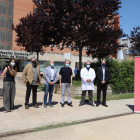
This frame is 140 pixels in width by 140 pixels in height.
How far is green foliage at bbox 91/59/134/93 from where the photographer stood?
482 inches

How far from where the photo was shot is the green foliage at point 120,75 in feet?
40.2

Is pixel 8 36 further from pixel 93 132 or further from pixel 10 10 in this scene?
pixel 93 132

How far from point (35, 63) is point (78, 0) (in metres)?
5.19

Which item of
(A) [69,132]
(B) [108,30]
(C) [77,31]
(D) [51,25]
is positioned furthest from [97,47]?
(A) [69,132]

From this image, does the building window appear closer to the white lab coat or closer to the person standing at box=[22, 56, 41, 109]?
the white lab coat

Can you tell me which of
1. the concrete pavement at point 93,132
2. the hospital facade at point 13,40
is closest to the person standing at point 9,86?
the concrete pavement at point 93,132

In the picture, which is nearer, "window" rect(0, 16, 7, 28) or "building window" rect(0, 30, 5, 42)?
"window" rect(0, 16, 7, 28)

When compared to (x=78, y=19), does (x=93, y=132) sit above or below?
below

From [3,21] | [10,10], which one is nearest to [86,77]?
[3,21]

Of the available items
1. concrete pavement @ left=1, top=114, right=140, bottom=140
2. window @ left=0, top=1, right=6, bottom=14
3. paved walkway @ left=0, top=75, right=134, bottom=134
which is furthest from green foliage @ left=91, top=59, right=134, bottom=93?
window @ left=0, top=1, right=6, bottom=14

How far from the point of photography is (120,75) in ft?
40.7

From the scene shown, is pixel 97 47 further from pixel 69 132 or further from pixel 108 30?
pixel 69 132

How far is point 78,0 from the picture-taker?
36.7 feet

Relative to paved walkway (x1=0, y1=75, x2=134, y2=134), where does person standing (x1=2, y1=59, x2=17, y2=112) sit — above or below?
above
